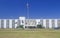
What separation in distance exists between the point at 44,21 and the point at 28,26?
9.53 meters

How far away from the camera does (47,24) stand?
254 ft

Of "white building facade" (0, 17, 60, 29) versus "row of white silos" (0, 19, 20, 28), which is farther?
"row of white silos" (0, 19, 20, 28)

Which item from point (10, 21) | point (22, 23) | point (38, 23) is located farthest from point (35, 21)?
point (10, 21)

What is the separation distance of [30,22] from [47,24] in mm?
9696

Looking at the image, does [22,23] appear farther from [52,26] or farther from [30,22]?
[52,26]

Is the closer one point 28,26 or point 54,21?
point 28,26

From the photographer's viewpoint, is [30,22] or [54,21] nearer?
[30,22]

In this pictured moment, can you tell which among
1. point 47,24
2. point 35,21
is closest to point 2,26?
point 35,21

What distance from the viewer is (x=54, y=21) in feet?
255

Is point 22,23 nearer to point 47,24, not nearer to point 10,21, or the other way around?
point 10,21

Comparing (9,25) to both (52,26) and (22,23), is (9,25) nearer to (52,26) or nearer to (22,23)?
(22,23)

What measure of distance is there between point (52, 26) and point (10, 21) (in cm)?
2089

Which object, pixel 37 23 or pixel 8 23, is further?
pixel 8 23

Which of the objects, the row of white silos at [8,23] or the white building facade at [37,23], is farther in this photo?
the row of white silos at [8,23]
